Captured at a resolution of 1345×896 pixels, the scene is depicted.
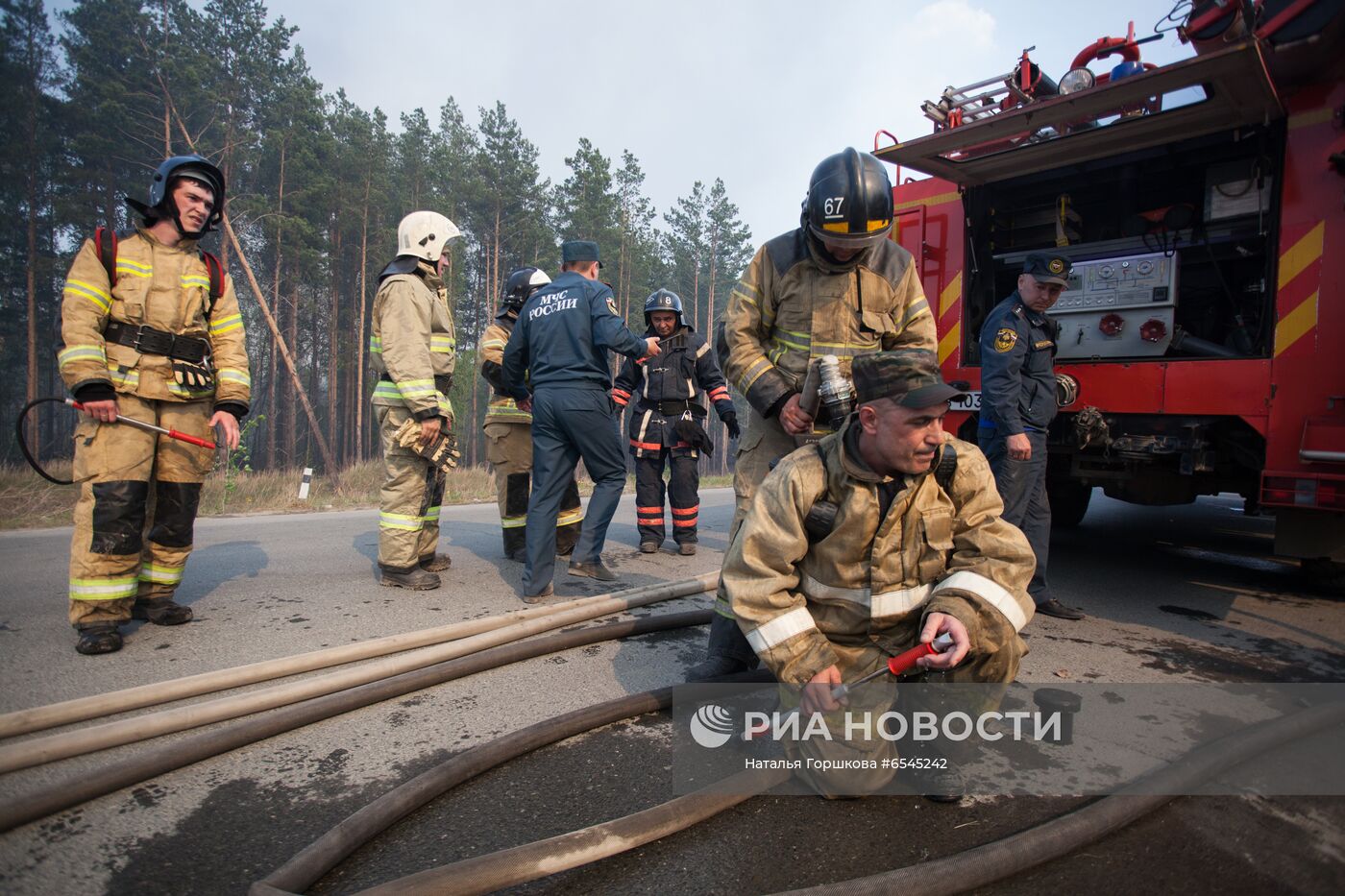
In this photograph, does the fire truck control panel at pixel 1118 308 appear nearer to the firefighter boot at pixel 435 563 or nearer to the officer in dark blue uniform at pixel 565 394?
the officer in dark blue uniform at pixel 565 394

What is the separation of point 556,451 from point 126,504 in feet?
6.60

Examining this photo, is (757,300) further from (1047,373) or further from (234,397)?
(234,397)

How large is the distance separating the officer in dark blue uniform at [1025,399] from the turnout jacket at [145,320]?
383 centimetres

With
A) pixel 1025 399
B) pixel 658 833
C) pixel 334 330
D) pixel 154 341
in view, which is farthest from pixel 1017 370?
pixel 334 330

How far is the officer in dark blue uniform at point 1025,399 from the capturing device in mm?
4047

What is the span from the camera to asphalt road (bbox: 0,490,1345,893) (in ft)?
5.65

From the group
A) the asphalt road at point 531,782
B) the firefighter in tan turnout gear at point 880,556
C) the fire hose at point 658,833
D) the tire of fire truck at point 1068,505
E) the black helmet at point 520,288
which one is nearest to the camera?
the fire hose at point 658,833

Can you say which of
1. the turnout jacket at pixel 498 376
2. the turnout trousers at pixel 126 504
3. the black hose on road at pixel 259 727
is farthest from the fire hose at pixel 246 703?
the turnout jacket at pixel 498 376

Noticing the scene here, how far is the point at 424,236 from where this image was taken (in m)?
4.38

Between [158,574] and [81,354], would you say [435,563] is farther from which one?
[81,354]

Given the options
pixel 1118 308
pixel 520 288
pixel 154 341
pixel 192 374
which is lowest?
pixel 192 374

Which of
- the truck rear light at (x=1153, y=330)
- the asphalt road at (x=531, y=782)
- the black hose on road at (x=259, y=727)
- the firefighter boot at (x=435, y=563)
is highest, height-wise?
the truck rear light at (x=1153, y=330)

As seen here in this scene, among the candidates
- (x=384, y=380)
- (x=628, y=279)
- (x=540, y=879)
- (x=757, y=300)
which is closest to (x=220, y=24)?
(x=628, y=279)

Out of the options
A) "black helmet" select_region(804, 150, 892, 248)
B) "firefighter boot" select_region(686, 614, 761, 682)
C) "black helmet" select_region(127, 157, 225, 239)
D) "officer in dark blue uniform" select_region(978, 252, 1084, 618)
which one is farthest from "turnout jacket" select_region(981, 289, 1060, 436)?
"black helmet" select_region(127, 157, 225, 239)
